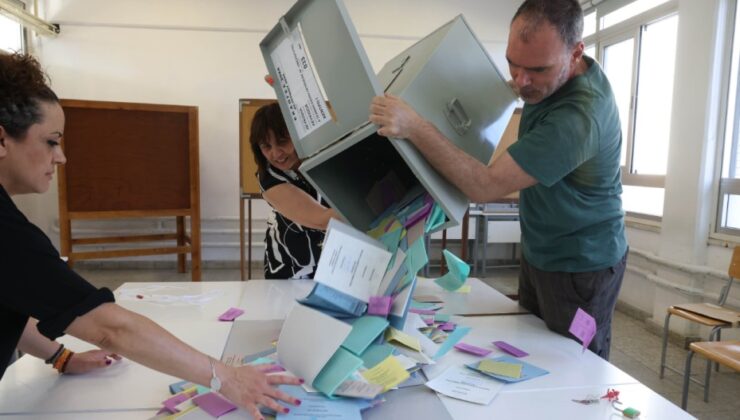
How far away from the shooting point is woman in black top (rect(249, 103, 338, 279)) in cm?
144

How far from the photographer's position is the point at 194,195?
3.28 meters

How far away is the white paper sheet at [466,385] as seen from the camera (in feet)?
2.77

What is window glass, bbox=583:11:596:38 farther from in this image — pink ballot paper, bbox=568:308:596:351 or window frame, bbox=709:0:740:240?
pink ballot paper, bbox=568:308:596:351

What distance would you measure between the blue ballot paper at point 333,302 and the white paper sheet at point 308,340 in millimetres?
26

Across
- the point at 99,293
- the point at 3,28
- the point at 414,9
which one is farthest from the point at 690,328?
the point at 3,28

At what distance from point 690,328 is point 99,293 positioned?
128 inches

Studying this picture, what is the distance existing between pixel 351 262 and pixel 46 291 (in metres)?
0.49

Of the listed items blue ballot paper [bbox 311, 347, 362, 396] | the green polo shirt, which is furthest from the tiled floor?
blue ballot paper [bbox 311, 347, 362, 396]

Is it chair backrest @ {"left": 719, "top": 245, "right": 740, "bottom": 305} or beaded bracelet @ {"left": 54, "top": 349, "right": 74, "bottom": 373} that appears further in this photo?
chair backrest @ {"left": 719, "top": 245, "right": 740, "bottom": 305}

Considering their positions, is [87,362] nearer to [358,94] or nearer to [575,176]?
[358,94]

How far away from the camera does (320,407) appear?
0.77 metres

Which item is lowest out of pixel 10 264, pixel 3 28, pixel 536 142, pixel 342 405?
pixel 342 405

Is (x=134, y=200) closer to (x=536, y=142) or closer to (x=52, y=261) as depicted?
(x=52, y=261)

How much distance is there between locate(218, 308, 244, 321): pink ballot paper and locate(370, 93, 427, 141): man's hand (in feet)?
2.38
